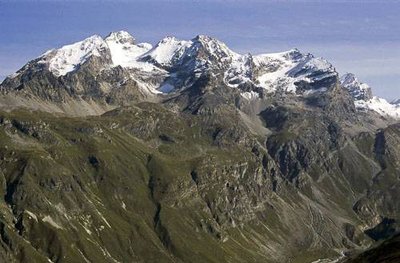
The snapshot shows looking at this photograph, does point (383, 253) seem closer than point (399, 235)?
Yes
